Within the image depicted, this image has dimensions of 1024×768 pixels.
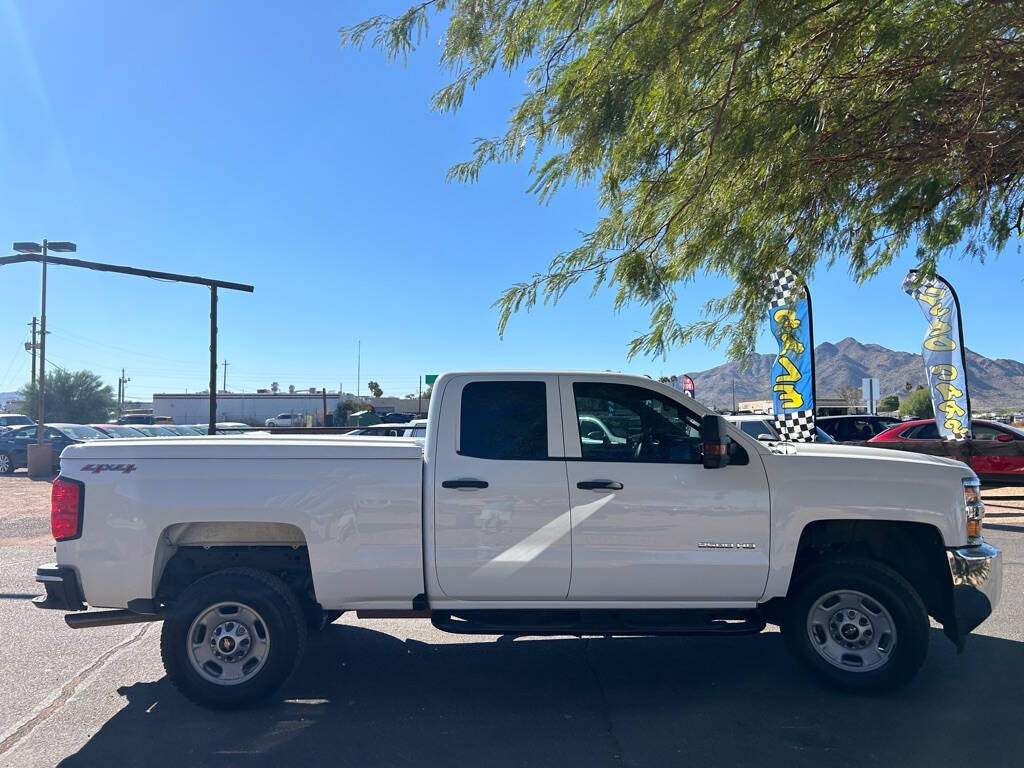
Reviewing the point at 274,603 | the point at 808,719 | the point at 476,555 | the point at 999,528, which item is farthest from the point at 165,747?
the point at 999,528

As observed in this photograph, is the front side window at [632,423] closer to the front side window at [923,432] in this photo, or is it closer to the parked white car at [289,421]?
the front side window at [923,432]

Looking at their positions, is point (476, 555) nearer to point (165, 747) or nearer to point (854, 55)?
point (165, 747)

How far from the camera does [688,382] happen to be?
25016mm

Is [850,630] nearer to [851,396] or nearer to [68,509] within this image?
[68,509]

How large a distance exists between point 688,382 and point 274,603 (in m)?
21.5

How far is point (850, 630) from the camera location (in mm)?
5047

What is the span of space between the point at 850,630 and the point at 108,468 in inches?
197

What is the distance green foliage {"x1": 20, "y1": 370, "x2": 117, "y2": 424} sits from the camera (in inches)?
2104

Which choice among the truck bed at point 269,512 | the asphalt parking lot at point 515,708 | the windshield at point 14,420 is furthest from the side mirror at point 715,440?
the windshield at point 14,420

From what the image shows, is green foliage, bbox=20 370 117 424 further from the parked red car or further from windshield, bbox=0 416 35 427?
the parked red car

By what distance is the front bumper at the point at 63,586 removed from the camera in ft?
15.9

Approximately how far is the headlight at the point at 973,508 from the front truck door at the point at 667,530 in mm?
1373

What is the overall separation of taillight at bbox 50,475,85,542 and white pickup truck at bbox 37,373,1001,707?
0.05 feet

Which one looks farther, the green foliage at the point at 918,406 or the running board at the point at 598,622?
the green foliage at the point at 918,406
